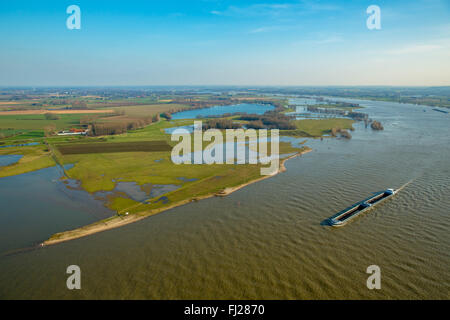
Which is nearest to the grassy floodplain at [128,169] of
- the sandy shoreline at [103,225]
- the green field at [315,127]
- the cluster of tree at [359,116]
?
the sandy shoreline at [103,225]

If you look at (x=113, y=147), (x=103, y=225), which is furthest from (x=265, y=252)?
(x=113, y=147)

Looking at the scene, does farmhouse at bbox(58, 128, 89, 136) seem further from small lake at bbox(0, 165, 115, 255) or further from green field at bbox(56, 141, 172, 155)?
small lake at bbox(0, 165, 115, 255)

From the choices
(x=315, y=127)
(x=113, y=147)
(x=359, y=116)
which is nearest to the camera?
(x=113, y=147)

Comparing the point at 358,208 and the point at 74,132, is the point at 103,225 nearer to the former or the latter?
the point at 358,208

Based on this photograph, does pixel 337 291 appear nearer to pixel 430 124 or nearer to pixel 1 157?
pixel 1 157

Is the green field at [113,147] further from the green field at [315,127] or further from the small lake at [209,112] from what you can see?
the small lake at [209,112]
